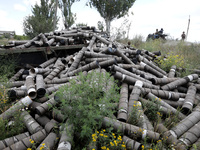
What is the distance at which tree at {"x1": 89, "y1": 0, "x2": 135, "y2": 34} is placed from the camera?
16781 mm

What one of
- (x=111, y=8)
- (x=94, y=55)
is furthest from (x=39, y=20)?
(x=94, y=55)

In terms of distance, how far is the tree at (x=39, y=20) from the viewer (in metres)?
15.5

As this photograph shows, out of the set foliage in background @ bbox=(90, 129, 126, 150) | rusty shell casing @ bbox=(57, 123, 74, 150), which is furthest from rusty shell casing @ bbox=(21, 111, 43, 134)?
foliage in background @ bbox=(90, 129, 126, 150)

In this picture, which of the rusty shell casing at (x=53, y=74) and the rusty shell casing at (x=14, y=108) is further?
the rusty shell casing at (x=53, y=74)

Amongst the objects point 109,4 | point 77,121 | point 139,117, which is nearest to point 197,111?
point 139,117

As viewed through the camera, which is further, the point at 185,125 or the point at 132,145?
the point at 185,125

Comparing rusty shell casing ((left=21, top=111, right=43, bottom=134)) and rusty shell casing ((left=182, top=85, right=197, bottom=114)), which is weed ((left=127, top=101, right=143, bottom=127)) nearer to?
rusty shell casing ((left=182, top=85, right=197, bottom=114))

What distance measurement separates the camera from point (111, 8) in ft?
55.7

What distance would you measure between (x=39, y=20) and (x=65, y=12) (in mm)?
3647

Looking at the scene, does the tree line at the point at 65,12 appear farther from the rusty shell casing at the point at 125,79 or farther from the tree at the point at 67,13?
the rusty shell casing at the point at 125,79

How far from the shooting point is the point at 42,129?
8.60 ft

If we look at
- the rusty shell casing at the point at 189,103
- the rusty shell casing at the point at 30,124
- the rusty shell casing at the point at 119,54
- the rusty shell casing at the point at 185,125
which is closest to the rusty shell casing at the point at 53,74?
the rusty shell casing at the point at 30,124

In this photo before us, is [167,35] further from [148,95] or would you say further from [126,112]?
[126,112]

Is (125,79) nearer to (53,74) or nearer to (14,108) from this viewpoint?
(53,74)
